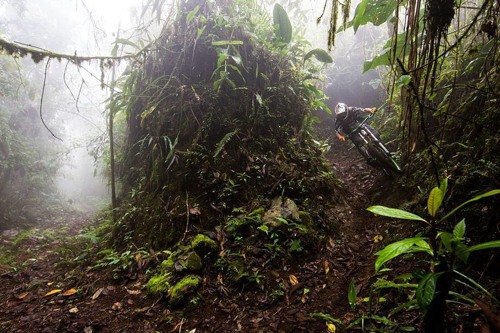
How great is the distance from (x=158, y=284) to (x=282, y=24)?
5.60m

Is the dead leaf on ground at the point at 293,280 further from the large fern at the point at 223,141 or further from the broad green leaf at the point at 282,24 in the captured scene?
the broad green leaf at the point at 282,24

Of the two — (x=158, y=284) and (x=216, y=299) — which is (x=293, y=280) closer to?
(x=216, y=299)

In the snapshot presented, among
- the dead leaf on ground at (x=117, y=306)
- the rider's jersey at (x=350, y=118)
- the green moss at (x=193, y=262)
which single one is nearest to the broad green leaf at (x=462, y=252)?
the green moss at (x=193, y=262)

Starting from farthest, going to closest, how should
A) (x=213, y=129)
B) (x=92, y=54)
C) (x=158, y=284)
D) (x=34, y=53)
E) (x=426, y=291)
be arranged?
1. (x=92, y=54)
2. (x=213, y=129)
3. (x=34, y=53)
4. (x=158, y=284)
5. (x=426, y=291)

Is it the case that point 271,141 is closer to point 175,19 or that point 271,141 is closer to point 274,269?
point 274,269

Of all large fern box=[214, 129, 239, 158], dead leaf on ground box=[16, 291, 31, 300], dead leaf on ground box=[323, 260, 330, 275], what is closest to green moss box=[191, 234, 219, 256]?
dead leaf on ground box=[323, 260, 330, 275]

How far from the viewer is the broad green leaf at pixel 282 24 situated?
576 cm

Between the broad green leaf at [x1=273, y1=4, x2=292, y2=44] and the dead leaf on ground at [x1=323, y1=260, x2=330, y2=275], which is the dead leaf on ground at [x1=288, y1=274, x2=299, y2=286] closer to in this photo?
the dead leaf on ground at [x1=323, y1=260, x2=330, y2=275]

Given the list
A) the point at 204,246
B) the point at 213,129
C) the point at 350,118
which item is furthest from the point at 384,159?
the point at 204,246

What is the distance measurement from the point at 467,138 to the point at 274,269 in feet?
9.20

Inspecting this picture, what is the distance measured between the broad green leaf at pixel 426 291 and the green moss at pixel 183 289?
2.28 metres

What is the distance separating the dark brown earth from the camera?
97.8 inches

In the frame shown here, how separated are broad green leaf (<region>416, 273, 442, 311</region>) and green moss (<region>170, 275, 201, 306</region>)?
2277 mm

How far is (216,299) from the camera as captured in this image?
2779mm
